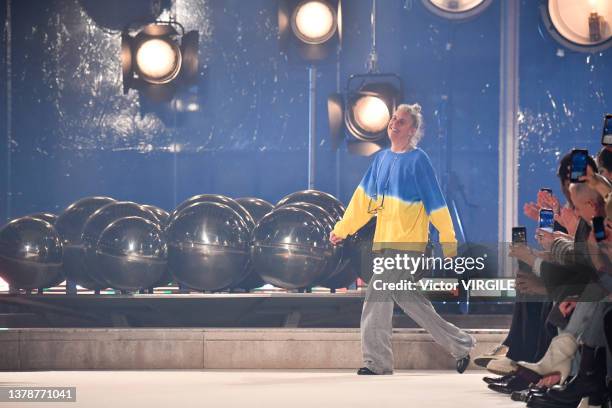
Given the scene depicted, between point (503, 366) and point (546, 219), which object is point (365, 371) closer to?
point (503, 366)

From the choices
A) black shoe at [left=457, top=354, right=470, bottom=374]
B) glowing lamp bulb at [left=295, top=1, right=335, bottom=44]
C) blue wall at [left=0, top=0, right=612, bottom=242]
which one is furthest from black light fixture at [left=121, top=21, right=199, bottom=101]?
black shoe at [left=457, top=354, right=470, bottom=374]

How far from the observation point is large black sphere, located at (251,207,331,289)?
8586 mm

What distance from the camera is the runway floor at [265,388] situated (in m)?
5.68

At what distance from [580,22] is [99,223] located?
4.63m

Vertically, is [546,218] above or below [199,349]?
above

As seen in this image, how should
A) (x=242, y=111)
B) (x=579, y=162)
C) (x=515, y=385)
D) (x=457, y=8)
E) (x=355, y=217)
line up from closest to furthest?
(x=579, y=162) → (x=515, y=385) → (x=355, y=217) → (x=457, y=8) → (x=242, y=111)

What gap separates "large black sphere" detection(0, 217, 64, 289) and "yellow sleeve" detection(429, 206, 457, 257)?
3.12m

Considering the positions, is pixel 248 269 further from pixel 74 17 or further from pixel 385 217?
pixel 74 17

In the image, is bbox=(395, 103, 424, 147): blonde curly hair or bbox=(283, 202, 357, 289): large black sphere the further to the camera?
bbox=(283, 202, 357, 289): large black sphere

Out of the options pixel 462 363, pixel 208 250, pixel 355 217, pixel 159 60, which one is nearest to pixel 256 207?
pixel 208 250

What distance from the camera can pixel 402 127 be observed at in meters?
7.54

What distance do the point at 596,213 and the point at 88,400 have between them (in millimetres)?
2553

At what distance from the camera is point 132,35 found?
11570 millimetres

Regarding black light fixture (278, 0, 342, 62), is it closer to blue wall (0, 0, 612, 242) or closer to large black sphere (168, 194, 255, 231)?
blue wall (0, 0, 612, 242)
